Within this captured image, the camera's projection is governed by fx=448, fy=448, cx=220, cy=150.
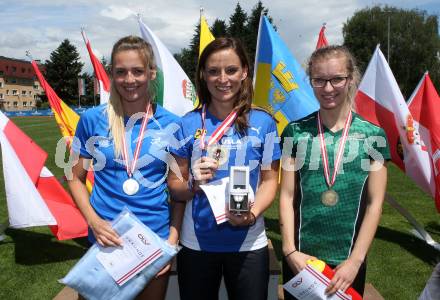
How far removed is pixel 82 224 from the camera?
200 inches

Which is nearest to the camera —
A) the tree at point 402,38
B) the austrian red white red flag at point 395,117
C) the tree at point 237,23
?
the austrian red white red flag at point 395,117

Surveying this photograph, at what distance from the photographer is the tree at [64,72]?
6456cm

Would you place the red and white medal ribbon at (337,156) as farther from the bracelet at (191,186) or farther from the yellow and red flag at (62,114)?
the yellow and red flag at (62,114)

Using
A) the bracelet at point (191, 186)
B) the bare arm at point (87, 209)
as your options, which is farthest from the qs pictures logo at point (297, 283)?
the bare arm at point (87, 209)

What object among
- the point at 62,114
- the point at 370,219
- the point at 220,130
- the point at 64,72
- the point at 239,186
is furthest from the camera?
the point at 64,72

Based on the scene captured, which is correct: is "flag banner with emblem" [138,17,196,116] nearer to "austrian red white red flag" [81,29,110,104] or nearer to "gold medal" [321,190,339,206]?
"austrian red white red flag" [81,29,110,104]

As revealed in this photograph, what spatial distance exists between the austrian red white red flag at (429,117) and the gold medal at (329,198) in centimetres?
297

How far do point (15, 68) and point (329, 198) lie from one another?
3821 inches

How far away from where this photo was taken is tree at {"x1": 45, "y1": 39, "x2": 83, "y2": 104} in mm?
64562

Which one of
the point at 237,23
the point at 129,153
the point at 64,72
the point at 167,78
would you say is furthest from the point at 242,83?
the point at 64,72

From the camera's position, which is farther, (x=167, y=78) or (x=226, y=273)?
(x=167, y=78)

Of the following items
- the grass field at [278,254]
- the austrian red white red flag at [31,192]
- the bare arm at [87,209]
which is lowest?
the grass field at [278,254]

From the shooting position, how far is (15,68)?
3494 inches

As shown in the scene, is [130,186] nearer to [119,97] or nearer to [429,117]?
[119,97]
